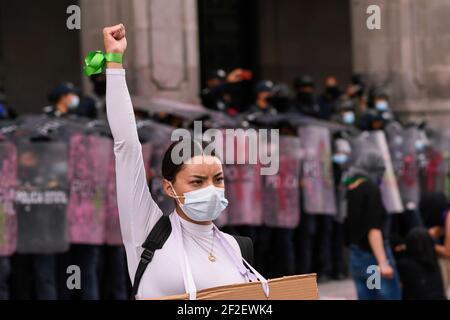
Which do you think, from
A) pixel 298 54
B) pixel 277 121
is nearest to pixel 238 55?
pixel 298 54

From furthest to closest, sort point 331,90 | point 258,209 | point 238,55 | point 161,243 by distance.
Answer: point 238,55
point 331,90
point 258,209
point 161,243

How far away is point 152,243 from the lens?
14.1 ft

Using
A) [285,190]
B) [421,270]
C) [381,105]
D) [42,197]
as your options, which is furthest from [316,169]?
[421,270]

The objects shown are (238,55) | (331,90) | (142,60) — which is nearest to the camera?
(142,60)

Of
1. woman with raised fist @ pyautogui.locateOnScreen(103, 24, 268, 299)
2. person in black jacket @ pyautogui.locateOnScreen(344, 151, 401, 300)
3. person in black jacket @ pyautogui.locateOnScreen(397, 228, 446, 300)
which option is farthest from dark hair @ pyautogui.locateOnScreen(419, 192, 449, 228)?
woman with raised fist @ pyautogui.locateOnScreen(103, 24, 268, 299)

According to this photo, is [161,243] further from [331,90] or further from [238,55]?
[238,55]

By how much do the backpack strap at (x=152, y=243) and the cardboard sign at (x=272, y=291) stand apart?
1.35 feet

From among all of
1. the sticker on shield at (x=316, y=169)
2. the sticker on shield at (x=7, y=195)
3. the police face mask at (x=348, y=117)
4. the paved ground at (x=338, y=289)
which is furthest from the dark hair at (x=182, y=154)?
the police face mask at (x=348, y=117)

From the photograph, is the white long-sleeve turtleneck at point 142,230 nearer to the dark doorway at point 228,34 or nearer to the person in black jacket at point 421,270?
the person in black jacket at point 421,270

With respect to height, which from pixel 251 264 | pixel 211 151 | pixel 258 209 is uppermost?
pixel 211 151

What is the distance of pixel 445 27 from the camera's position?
19188mm

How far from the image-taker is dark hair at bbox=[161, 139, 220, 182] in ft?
14.2
